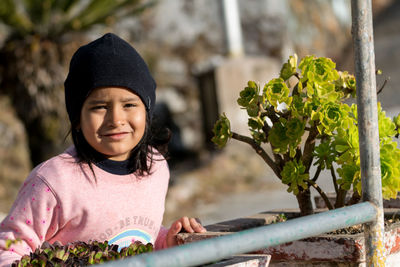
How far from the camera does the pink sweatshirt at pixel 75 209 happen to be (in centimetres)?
211

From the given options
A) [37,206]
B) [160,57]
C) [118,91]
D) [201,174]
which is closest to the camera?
[37,206]

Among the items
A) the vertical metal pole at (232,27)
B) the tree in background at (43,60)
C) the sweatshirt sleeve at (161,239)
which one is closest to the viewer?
the sweatshirt sleeve at (161,239)

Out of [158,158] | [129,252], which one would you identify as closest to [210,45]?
[158,158]

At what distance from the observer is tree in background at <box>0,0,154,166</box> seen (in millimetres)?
9203

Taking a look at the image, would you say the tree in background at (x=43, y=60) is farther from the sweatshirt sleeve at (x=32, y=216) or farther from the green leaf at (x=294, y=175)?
the green leaf at (x=294, y=175)

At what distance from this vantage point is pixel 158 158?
2.61 meters

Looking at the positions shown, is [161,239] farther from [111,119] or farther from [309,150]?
[309,150]

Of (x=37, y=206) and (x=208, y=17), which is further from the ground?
(x=208, y=17)

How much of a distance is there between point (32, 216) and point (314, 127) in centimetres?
106

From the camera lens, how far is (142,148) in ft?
8.18

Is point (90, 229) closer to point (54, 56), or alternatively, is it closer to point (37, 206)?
point (37, 206)

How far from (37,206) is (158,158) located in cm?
65

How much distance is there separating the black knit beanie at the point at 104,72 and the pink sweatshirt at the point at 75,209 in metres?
0.24

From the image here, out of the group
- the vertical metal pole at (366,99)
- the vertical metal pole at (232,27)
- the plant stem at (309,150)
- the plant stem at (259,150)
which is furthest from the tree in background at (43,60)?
the vertical metal pole at (366,99)
